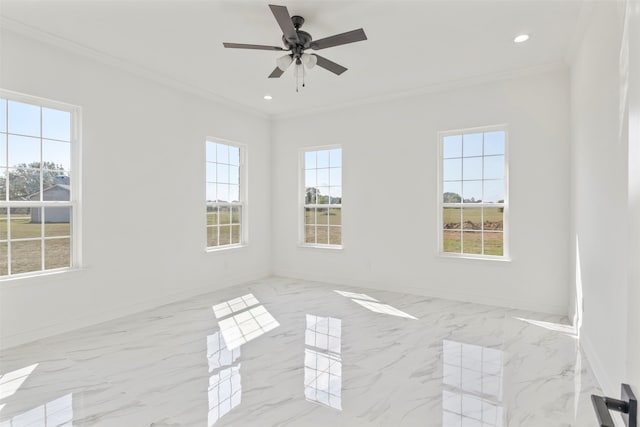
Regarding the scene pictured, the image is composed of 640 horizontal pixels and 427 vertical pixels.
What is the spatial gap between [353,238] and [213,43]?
3372mm

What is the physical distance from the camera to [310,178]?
6.12m

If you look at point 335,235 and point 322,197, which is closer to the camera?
point 335,235

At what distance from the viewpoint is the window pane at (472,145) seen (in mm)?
4636

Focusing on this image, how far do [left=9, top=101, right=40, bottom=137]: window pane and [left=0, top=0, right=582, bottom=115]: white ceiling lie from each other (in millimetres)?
736

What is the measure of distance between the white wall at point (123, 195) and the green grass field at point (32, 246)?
0.17 meters

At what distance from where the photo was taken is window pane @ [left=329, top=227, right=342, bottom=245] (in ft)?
18.9

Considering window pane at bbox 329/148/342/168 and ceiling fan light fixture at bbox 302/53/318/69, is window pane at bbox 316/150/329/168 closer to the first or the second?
window pane at bbox 329/148/342/168

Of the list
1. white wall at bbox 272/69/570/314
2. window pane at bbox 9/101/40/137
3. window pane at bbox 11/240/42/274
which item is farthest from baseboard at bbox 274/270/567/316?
window pane at bbox 9/101/40/137

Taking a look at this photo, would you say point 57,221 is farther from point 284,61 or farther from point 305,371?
point 305,371

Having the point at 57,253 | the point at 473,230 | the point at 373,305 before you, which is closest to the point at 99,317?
the point at 57,253

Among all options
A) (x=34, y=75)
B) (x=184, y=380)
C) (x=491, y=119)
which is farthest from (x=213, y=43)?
(x=491, y=119)

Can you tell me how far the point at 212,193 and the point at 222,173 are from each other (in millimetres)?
393

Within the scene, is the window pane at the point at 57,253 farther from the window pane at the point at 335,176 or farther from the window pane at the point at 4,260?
the window pane at the point at 335,176

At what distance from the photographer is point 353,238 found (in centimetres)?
555
